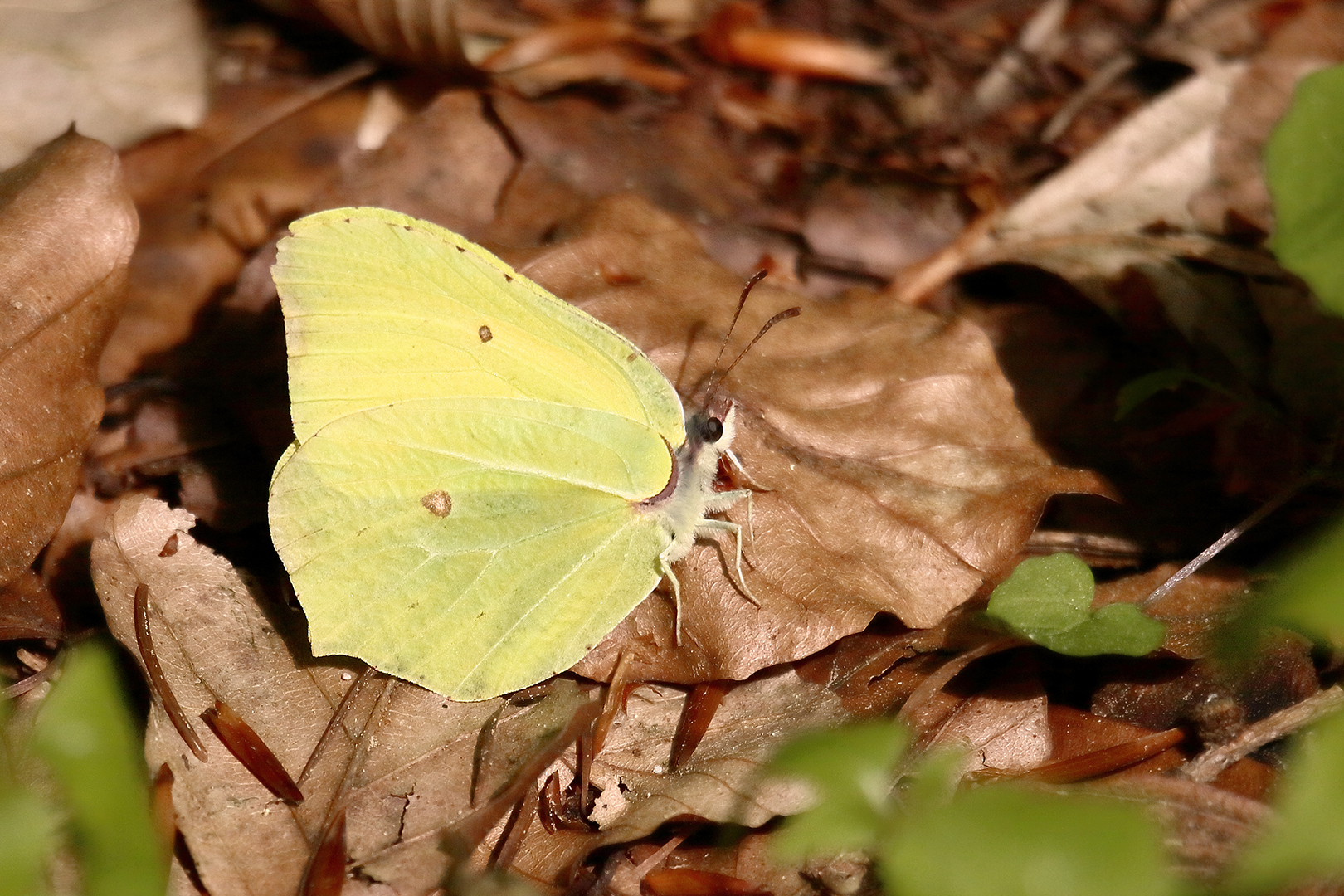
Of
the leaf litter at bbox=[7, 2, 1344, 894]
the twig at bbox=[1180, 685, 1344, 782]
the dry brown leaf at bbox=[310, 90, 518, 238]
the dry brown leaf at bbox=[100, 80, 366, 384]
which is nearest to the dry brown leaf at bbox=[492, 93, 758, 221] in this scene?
the leaf litter at bbox=[7, 2, 1344, 894]

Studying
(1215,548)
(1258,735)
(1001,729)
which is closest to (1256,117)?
(1215,548)

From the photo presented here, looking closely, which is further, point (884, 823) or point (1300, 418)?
point (1300, 418)

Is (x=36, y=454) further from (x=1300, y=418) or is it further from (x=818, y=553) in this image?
(x=1300, y=418)

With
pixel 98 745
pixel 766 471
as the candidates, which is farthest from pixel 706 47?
pixel 98 745

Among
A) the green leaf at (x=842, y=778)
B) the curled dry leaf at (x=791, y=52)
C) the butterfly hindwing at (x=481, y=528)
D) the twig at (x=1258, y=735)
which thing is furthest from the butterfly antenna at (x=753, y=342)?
the curled dry leaf at (x=791, y=52)

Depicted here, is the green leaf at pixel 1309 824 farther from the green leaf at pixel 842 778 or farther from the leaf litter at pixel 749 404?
the leaf litter at pixel 749 404

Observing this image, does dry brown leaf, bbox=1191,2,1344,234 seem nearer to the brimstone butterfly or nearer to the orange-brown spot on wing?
the brimstone butterfly

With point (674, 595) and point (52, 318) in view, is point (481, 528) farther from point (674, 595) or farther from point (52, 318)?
point (52, 318)
